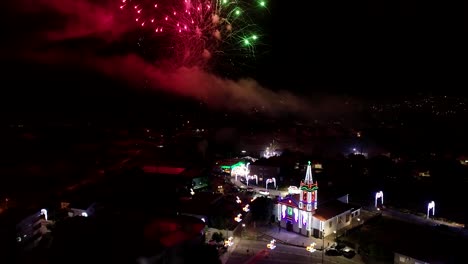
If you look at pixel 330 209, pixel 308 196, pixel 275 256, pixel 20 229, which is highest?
pixel 308 196

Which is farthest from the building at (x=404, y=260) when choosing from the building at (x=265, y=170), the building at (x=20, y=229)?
the building at (x=20, y=229)

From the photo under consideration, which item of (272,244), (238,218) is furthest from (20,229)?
(272,244)

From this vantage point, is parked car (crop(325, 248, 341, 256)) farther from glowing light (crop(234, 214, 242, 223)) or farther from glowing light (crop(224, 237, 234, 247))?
glowing light (crop(234, 214, 242, 223))

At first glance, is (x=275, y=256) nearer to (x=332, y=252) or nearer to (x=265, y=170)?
(x=332, y=252)

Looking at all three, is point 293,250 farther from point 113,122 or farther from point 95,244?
point 113,122

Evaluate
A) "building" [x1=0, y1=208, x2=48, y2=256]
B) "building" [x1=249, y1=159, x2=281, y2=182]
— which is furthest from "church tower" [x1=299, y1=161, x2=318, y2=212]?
"building" [x1=0, y1=208, x2=48, y2=256]

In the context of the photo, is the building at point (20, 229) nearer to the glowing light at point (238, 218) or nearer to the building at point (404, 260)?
the glowing light at point (238, 218)
